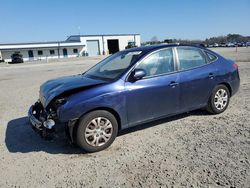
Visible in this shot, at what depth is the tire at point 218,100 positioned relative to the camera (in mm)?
5609

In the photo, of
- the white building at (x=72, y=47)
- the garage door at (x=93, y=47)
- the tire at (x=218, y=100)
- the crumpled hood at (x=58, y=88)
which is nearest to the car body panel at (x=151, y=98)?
the crumpled hood at (x=58, y=88)

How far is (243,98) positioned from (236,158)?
3.77 meters

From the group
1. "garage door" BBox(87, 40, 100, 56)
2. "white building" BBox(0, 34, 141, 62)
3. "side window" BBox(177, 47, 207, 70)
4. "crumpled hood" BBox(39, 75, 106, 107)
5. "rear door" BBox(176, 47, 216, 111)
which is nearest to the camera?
A: "crumpled hood" BBox(39, 75, 106, 107)

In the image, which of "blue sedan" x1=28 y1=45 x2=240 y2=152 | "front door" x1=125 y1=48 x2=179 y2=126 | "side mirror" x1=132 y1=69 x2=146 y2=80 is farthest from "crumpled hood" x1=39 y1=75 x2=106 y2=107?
"front door" x1=125 y1=48 x2=179 y2=126

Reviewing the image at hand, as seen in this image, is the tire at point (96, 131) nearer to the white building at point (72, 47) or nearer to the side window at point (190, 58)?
the side window at point (190, 58)

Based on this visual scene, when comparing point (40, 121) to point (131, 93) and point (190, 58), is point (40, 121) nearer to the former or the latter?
point (131, 93)

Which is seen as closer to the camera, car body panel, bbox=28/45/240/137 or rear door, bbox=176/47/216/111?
car body panel, bbox=28/45/240/137

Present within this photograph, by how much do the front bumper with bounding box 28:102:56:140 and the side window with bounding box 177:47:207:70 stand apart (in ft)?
9.19

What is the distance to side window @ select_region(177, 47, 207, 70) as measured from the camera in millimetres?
5206

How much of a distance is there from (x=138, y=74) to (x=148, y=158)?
4.79 feet

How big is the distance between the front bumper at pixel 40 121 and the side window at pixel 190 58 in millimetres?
2801

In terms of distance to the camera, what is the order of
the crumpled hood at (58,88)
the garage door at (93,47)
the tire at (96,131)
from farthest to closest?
the garage door at (93,47) → the crumpled hood at (58,88) → the tire at (96,131)

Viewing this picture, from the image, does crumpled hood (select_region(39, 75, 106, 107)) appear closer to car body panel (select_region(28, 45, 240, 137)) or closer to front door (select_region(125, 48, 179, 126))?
car body panel (select_region(28, 45, 240, 137))

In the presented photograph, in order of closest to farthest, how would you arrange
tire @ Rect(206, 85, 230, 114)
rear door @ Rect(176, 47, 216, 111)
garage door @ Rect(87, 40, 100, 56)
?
rear door @ Rect(176, 47, 216, 111) < tire @ Rect(206, 85, 230, 114) < garage door @ Rect(87, 40, 100, 56)
